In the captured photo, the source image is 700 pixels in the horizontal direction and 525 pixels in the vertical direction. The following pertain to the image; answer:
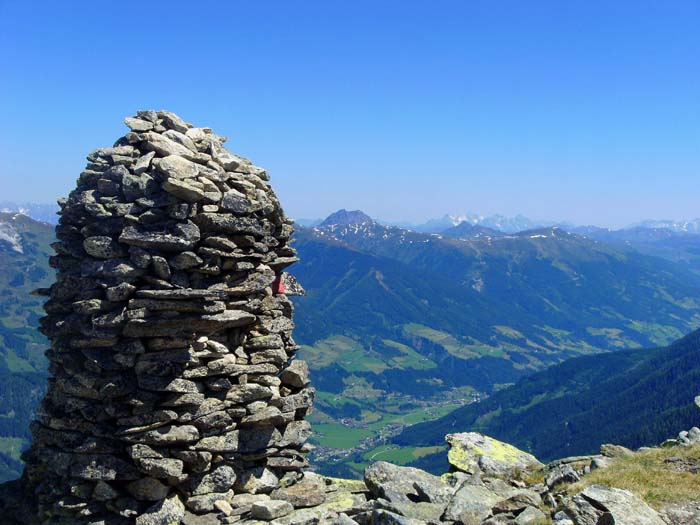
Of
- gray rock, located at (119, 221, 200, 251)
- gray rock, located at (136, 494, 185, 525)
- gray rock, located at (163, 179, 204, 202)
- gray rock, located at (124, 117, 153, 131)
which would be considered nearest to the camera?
gray rock, located at (136, 494, 185, 525)

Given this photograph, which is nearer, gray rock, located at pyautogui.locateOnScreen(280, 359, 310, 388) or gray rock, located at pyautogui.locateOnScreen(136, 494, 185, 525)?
gray rock, located at pyautogui.locateOnScreen(136, 494, 185, 525)

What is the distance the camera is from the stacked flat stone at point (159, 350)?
61.4ft

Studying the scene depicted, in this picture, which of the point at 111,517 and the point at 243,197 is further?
the point at 243,197

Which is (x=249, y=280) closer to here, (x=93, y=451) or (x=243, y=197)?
(x=243, y=197)

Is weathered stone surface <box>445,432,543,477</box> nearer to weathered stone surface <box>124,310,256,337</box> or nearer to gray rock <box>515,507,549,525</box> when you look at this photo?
gray rock <box>515,507,549,525</box>

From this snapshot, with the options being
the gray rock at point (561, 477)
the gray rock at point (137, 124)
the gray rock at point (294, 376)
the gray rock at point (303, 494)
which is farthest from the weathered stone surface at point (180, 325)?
the gray rock at point (561, 477)

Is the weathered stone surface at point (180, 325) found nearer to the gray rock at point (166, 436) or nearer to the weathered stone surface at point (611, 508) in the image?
the gray rock at point (166, 436)

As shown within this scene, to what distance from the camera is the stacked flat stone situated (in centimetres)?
1872

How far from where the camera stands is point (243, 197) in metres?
20.7

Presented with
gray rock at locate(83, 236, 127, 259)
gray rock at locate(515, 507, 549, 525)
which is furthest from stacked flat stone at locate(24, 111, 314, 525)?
gray rock at locate(515, 507, 549, 525)

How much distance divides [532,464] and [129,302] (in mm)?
17262

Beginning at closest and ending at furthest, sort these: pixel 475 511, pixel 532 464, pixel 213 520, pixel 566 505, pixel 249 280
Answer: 1. pixel 566 505
2. pixel 475 511
3. pixel 213 520
4. pixel 249 280
5. pixel 532 464

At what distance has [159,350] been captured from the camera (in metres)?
19.2

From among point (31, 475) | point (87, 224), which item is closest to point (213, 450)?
point (31, 475)
